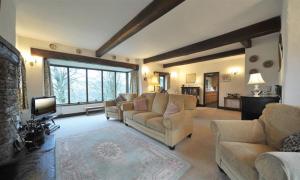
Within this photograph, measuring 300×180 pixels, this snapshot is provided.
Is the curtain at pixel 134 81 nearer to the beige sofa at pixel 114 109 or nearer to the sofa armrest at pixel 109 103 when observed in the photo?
the beige sofa at pixel 114 109

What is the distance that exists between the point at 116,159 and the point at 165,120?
40.8 inches

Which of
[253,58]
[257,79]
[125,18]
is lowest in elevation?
[257,79]

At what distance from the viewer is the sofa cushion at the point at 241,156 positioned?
45.8 inches

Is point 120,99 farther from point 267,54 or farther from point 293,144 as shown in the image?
point 267,54

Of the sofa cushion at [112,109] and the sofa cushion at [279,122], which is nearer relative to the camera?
the sofa cushion at [279,122]

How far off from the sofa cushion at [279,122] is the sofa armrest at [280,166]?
641 millimetres

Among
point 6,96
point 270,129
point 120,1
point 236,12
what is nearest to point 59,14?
point 120,1

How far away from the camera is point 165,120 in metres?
2.40

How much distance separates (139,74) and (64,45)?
10.7 ft

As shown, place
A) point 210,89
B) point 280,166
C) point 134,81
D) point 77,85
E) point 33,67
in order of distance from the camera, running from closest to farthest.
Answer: point 280,166 < point 33,67 < point 77,85 < point 134,81 < point 210,89

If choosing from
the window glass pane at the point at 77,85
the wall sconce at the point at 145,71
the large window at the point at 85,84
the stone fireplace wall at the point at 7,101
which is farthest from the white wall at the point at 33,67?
the wall sconce at the point at 145,71

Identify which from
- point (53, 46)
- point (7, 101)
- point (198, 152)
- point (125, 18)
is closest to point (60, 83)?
point (53, 46)

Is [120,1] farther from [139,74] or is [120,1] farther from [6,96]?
[139,74]

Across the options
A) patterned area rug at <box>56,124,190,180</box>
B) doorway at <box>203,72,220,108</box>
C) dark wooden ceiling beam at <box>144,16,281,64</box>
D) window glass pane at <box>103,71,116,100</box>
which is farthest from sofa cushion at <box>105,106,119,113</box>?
doorway at <box>203,72,220,108</box>
